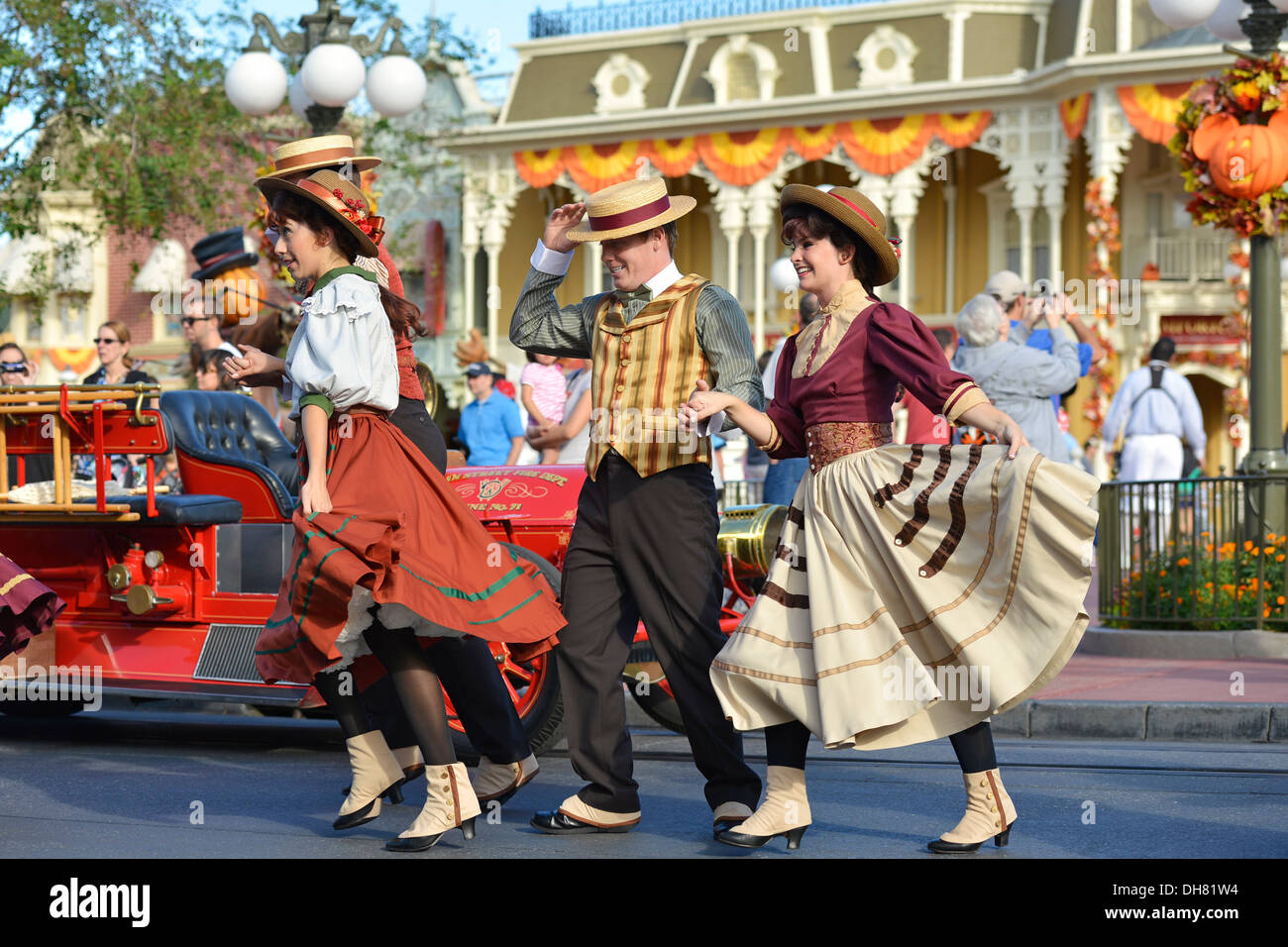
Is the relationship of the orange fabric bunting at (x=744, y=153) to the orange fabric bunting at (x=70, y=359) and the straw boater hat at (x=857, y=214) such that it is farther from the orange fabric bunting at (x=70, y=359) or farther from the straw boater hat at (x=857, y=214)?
the straw boater hat at (x=857, y=214)

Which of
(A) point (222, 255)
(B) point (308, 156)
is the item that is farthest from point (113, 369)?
(B) point (308, 156)

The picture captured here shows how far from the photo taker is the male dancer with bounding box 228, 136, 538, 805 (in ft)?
18.0

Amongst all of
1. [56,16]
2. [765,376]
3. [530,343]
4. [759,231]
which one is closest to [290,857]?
[530,343]

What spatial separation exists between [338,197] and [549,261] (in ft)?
A: 2.27

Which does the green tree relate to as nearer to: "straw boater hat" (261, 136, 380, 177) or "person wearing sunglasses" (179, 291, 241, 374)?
"person wearing sunglasses" (179, 291, 241, 374)

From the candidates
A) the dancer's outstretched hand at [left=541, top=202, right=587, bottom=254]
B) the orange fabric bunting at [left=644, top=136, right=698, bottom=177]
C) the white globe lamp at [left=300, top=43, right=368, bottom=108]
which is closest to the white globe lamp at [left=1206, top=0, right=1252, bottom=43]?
the white globe lamp at [left=300, top=43, right=368, bottom=108]

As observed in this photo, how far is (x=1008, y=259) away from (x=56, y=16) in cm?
2199

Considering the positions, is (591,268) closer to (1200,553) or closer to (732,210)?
(732,210)

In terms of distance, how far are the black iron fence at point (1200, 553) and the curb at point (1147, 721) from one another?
2475 millimetres

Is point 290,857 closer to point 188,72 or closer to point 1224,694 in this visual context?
point 1224,694

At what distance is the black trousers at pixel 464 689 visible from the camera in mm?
5461

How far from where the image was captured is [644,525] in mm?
5379

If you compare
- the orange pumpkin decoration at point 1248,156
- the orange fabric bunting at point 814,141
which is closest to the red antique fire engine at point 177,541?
the orange pumpkin decoration at point 1248,156

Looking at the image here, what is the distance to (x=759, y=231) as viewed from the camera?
35750 millimetres
